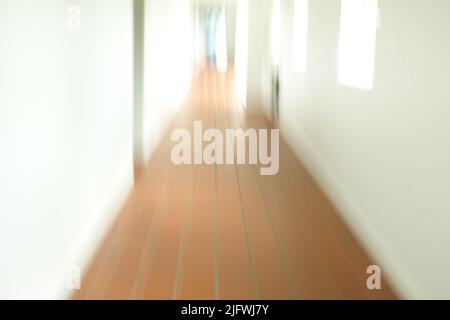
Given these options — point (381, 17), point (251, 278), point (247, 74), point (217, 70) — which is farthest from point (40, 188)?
point (217, 70)

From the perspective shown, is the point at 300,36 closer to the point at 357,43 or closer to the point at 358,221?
the point at 357,43

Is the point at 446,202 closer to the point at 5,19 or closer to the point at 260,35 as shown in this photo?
the point at 5,19

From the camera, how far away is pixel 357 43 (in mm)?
5062

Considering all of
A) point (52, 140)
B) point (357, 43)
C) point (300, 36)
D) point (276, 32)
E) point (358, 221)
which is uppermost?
point (276, 32)

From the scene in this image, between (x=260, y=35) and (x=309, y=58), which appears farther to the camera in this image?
(x=260, y=35)

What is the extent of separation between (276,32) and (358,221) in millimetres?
6792

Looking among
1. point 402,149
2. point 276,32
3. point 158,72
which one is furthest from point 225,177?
point 276,32

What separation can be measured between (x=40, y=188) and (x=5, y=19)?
2.83 feet

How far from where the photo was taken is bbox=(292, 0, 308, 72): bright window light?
7.36m

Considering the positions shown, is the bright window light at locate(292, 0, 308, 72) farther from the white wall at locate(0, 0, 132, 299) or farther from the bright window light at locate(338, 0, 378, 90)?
the white wall at locate(0, 0, 132, 299)

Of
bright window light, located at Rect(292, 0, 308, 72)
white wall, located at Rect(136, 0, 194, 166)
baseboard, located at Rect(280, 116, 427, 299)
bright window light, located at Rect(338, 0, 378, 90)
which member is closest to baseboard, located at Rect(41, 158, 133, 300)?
white wall, located at Rect(136, 0, 194, 166)

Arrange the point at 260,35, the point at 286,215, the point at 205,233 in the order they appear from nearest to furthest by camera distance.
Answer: the point at 205,233
the point at 286,215
the point at 260,35
